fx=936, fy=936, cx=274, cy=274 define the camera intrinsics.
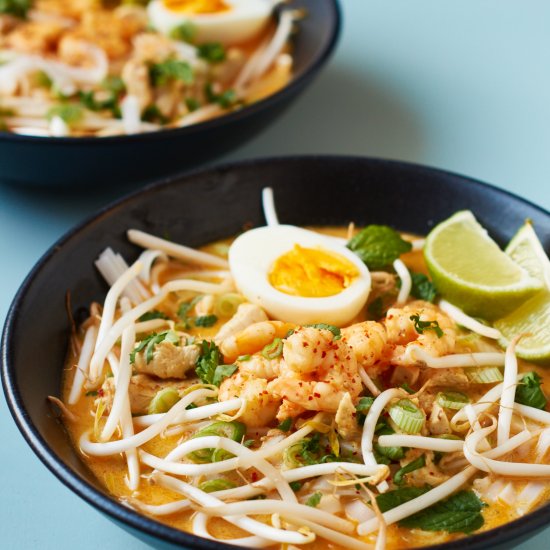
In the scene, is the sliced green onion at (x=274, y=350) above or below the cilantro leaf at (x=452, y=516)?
above

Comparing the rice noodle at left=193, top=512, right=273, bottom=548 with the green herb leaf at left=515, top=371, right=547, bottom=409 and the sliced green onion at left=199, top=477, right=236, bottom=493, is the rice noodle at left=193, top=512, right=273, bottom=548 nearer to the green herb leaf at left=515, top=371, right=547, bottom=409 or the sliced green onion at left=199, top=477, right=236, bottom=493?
the sliced green onion at left=199, top=477, right=236, bottom=493

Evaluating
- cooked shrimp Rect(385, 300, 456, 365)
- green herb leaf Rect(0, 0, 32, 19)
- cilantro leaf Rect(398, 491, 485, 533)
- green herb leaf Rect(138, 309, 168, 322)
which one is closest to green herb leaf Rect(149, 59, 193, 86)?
green herb leaf Rect(0, 0, 32, 19)

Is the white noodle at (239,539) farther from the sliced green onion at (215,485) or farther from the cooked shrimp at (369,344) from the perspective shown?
the cooked shrimp at (369,344)

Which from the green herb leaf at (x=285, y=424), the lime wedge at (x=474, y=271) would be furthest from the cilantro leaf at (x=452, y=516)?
the lime wedge at (x=474, y=271)

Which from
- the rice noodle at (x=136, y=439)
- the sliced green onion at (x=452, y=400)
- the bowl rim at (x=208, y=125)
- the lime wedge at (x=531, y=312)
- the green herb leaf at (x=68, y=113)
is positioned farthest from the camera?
the green herb leaf at (x=68, y=113)

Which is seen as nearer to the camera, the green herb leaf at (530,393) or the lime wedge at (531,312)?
the green herb leaf at (530,393)

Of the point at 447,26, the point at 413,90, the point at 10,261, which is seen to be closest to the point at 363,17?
the point at 447,26

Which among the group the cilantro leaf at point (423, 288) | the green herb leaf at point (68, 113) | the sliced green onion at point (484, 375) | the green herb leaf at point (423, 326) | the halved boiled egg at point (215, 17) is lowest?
the green herb leaf at point (68, 113)

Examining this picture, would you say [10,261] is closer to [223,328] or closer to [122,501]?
[223,328]
